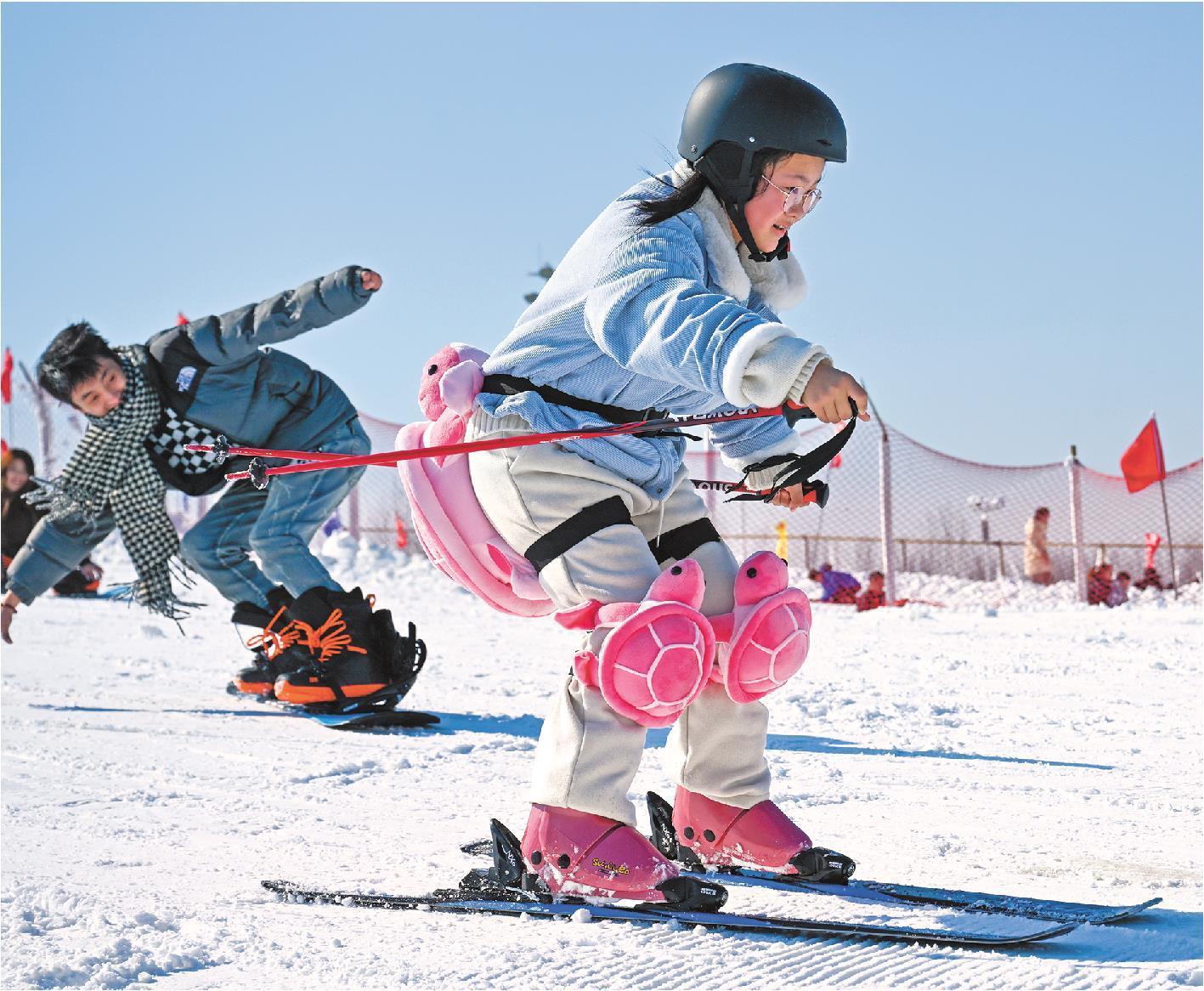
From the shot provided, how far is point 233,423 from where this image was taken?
522 centimetres

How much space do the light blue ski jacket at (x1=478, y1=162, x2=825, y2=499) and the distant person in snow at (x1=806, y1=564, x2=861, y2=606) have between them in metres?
8.61

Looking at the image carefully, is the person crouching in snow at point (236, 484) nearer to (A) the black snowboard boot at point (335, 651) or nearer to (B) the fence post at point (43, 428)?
(A) the black snowboard boot at point (335, 651)

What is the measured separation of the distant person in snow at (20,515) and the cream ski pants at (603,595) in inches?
356

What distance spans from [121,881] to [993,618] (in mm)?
6256

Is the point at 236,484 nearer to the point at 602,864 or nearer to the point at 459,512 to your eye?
the point at 459,512

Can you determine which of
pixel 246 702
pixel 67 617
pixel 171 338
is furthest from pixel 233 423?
pixel 67 617

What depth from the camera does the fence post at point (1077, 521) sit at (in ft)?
36.0

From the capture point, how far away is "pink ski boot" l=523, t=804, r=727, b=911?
7.73ft

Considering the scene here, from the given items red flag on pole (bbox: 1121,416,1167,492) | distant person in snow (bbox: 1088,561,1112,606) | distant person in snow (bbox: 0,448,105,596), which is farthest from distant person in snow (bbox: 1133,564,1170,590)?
distant person in snow (bbox: 0,448,105,596)

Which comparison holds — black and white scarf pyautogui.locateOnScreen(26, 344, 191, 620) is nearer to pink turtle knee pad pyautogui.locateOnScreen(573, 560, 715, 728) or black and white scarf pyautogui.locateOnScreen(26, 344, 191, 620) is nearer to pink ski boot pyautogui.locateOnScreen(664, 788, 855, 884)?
pink ski boot pyautogui.locateOnScreen(664, 788, 855, 884)

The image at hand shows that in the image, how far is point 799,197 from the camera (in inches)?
101

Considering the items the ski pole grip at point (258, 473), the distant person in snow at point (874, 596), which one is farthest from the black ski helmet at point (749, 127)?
the distant person in snow at point (874, 596)

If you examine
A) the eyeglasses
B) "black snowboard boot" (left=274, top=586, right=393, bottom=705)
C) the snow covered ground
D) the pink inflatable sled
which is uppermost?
the eyeglasses

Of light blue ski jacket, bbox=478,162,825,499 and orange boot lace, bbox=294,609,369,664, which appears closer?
light blue ski jacket, bbox=478,162,825,499
